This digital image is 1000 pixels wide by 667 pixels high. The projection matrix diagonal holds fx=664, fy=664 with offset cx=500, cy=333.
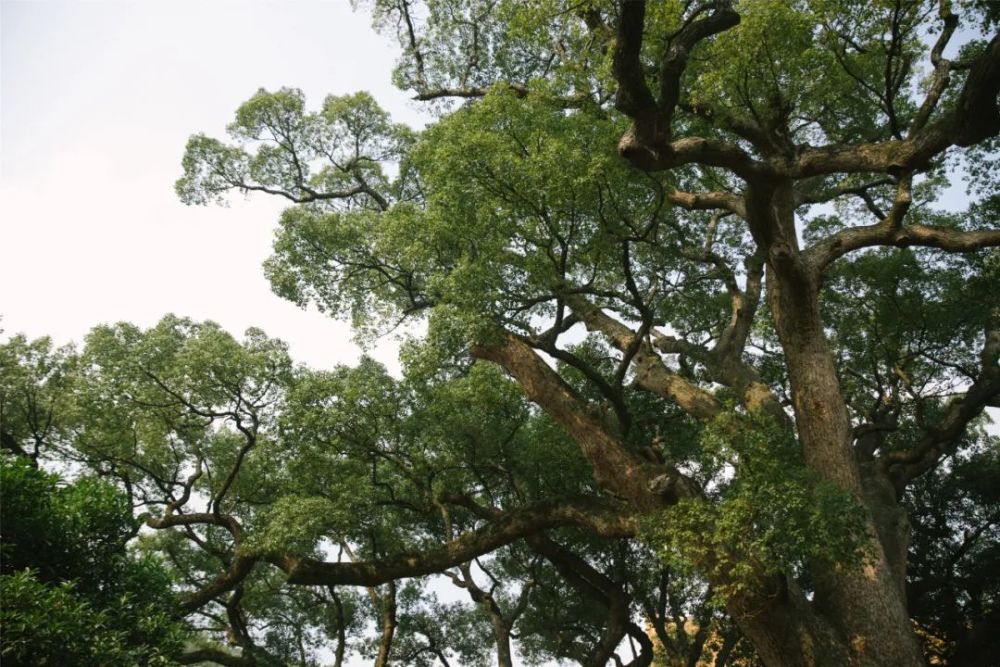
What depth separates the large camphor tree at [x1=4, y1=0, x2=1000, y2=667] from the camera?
7242 millimetres

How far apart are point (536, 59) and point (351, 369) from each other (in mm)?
6362

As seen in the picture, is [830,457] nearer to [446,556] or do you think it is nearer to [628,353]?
[628,353]

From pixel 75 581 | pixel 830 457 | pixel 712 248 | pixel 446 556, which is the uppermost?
pixel 712 248

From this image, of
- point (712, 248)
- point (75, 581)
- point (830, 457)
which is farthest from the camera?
point (712, 248)

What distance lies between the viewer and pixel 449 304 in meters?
8.47

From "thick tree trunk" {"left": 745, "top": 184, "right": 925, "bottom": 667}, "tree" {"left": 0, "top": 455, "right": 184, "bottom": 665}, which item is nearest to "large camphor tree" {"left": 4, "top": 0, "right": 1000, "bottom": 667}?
"thick tree trunk" {"left": 745, "top": 184, "right": 925, "bottom": 667}

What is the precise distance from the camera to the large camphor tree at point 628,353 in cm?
724

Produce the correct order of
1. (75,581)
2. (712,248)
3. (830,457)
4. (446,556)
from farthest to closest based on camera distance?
(712,248), (446,556), (830,457), (75,581)

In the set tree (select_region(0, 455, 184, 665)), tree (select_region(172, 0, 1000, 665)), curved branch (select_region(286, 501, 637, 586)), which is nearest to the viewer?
tree (select_region(0, 455, 184, 665))

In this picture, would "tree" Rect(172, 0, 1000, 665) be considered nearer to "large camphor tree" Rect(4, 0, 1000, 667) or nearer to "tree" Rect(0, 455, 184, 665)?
"large camphor tree" Rect(4, 0, 1000, 667)

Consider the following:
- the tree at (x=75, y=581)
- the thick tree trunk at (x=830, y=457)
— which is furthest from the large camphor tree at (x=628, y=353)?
the tree at (x=75, y=581)

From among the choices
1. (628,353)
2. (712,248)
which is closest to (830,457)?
(628,353)

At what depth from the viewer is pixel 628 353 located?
8812 mm

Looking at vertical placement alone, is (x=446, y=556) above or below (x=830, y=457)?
below
